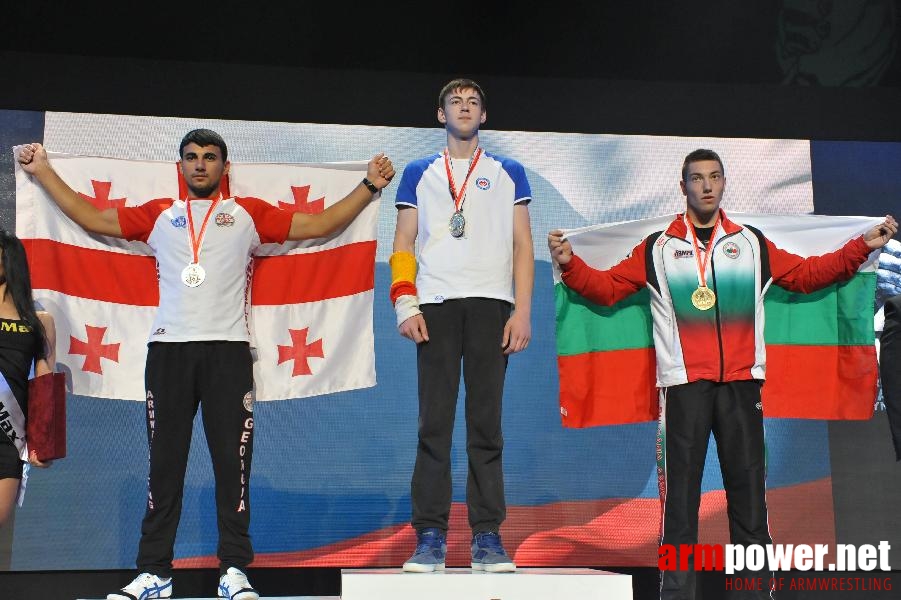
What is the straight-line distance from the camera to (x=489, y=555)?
304 centimetres

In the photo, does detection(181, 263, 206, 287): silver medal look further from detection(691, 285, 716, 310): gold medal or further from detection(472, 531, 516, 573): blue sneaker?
detection(691, 285, 716, 310): gold medal


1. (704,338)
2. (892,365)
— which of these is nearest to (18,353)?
(704,338)

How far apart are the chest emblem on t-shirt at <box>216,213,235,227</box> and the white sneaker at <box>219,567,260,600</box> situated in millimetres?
1203

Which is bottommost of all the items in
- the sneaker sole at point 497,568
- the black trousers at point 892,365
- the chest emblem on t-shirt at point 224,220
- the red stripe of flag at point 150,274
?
the sneaker sole at point 497,568

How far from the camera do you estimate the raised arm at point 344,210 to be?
3736 millimetres

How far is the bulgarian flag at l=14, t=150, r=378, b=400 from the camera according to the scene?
12.5 feet

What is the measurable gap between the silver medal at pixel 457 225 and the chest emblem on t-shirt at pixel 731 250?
3.30ft

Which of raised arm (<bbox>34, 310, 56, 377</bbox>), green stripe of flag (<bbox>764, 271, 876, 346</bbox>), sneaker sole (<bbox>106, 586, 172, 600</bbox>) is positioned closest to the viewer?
sneaker sole (<bbox>106, 586, 172, 600</bbox>)

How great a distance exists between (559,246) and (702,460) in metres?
0.97

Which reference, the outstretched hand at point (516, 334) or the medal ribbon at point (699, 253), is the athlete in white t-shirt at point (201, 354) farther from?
the medal ribbon at point (699, 253)

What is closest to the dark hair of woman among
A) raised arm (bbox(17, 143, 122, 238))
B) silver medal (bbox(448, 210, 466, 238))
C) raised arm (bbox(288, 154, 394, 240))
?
raised arm (bbox(17, 143, 122, 238))

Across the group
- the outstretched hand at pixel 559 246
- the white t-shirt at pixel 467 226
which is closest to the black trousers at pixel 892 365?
the outstretched hand at pixel 559 246

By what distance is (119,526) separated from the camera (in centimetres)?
412

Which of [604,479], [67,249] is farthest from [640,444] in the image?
[67,249]
